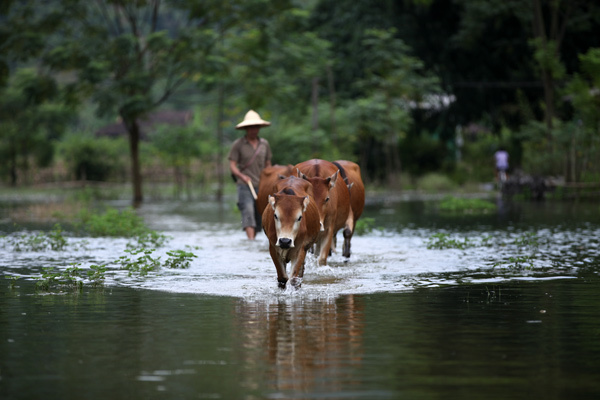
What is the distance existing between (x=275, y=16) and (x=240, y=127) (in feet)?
82.0

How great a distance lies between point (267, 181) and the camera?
1634 centimetres

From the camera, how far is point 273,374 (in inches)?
289

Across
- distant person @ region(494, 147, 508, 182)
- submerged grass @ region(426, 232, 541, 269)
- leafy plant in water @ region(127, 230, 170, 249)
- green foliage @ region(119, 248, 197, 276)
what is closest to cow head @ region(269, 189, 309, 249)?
green foliage @ region(119, 248, 197, 276)

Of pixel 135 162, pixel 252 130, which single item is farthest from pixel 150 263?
pixel 135 162

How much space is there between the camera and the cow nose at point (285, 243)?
438 inches

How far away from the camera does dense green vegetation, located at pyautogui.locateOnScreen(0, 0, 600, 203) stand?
38.3 m

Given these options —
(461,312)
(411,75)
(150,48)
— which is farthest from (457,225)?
(411,75)

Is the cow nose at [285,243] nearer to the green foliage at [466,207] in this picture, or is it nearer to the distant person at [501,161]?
the green foliage at [466,207]

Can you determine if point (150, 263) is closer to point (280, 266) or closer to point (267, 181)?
point (267, 181)

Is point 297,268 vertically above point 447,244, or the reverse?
point 297,268

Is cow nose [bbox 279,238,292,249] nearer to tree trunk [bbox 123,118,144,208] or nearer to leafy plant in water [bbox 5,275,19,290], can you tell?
leafy plant in water [bbox 5,275,19,290]

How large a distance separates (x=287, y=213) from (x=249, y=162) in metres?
6.31

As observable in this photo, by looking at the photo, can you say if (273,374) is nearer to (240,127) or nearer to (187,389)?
(187,389)

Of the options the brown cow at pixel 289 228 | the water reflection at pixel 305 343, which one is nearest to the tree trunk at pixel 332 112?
the brown cow at pixel 289 228
